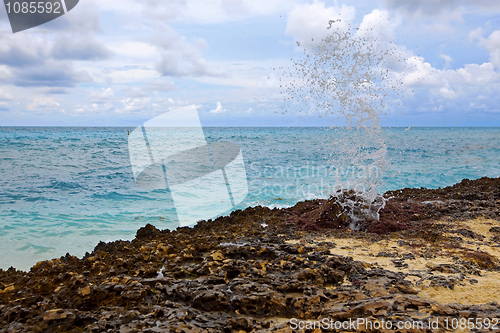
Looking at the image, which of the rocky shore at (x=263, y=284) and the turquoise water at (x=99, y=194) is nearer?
the rocky shore at (x=263, y=284)

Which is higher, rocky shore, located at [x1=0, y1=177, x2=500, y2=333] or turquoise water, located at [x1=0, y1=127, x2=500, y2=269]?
rocky shore, located at [x1=0, y1=177, x2=500, y2=333]

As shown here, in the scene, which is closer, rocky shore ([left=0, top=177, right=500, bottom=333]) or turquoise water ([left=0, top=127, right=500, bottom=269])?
rocky shore ([left=0, top=177, right=500, bottom=333])

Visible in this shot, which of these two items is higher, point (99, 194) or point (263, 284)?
point (263, 284)

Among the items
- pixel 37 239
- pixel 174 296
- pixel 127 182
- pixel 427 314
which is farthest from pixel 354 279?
pixel 127 182

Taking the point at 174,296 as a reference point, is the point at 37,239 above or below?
below

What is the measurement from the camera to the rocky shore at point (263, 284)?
2.77 meters

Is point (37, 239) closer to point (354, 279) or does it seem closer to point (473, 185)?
point (354, 279)

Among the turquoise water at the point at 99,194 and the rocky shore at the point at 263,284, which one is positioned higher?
the rocky shore at the point at 263,284

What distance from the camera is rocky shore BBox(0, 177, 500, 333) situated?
2770 millimetres

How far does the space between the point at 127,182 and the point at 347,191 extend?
11.3 meters

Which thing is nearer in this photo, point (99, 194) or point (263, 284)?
point (263, 284)

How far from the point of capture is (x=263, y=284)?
11.3ft

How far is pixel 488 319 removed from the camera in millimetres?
2600

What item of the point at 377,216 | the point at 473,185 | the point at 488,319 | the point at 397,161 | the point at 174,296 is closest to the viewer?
the point at 488,319
